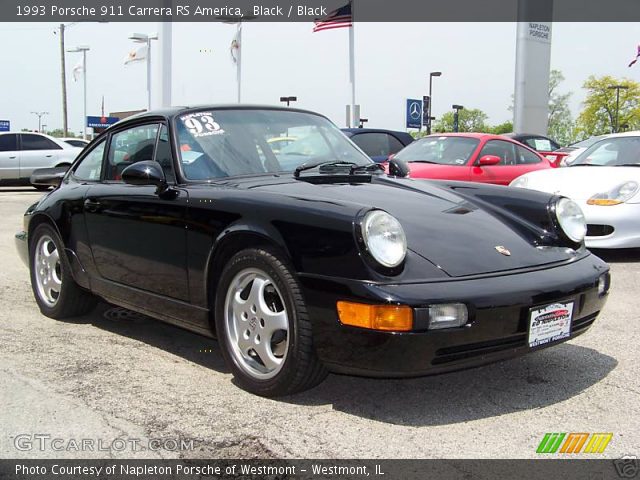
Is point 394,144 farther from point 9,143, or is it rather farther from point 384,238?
point 9,143

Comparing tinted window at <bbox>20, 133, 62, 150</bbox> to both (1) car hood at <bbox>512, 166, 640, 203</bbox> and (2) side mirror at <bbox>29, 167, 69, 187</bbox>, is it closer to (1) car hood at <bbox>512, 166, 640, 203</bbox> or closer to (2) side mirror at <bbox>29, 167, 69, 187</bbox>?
(2) side mirror at <bbox>29, 167, 69, 187</bbox>

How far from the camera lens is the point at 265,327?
9.59ft

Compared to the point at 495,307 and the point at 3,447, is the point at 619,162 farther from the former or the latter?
the point at 3,447

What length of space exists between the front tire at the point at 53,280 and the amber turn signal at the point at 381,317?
2.44 meters

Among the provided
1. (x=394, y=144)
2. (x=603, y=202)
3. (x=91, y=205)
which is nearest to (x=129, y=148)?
(x=91, y=205)

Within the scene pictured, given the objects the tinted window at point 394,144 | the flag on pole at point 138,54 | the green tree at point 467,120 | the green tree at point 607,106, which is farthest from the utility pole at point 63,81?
the green tree at point 467,120

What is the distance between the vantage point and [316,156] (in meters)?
3.84

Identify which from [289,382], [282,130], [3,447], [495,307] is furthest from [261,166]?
[3,447]

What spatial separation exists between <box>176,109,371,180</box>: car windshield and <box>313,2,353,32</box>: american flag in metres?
18.8

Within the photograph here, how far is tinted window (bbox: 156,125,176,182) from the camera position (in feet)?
11.7

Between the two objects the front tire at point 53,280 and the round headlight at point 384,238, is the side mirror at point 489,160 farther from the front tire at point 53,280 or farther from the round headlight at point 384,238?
the round headlight at point 384,238

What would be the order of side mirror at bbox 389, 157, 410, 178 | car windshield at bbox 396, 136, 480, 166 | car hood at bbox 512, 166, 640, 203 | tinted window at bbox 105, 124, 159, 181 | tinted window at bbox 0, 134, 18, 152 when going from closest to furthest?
1. tinted window at bbox 105, 124, 159, 181
2. side mirror at bbox 389, 157, 410, 178
3. car hood at bbox 512, 166, 640, 203
4. car windshield at bbox 396, 136, 480, 166
5. tinted window at bbox 0, 134, 18, 152

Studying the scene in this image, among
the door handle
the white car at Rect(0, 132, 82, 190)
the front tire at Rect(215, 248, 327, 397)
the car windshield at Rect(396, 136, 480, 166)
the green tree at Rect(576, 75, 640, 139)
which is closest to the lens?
the front tire at Rect(215, 248, 327, 397)

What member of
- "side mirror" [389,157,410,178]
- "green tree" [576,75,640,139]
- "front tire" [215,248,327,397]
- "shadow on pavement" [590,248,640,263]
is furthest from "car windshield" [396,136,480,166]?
"green tree" [576,75,640,139]
